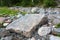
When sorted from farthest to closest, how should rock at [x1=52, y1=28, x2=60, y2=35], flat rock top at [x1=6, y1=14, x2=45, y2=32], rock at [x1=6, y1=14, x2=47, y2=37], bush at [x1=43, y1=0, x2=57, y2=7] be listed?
bush at [x1=43, y1=0, x2=57, y2=7]
flat rock top at [x1=6, y1=14, x2=45, y2=32]
rock at [x1=6, y1=14, x2=47, y2=37]
rock at [x1=52, y1=28, x2=60, y2=35]

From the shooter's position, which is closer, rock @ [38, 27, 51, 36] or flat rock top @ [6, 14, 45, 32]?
rock @ [38, 27, 51, 36]

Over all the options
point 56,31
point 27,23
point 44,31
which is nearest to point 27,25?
point 27,23

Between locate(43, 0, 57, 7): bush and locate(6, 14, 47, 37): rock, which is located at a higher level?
locate(6, 14, 47, 37): rock

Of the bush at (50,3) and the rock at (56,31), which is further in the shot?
the bush at (50,3)

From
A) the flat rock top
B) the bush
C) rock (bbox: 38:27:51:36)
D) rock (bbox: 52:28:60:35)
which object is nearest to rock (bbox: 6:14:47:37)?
the flat rock top

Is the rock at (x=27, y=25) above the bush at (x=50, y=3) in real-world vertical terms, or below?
above

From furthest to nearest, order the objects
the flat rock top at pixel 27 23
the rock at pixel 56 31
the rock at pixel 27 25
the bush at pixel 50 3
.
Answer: the bush at pixel 50 3, the flat rock top at pixel 27 23, the rock at pixel 27 25, the rock at pixel 56 31

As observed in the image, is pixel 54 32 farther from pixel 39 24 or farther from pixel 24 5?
pixel 24 5

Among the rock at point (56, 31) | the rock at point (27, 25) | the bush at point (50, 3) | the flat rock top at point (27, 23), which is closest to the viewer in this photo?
the rock at point (56, 31)

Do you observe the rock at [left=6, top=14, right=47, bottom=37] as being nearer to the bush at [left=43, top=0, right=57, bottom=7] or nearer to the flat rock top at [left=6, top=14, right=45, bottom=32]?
the flat rock top at [left=6, top=14, right=45, bottom=32]

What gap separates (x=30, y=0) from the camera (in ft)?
41.2

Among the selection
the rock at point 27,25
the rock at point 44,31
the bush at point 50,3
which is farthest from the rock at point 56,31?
the bush at point 50,3

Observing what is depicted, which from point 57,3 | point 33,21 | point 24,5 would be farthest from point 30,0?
point 33,21

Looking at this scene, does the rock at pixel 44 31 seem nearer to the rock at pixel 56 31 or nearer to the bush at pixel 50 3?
the rock at pixel 56 31
